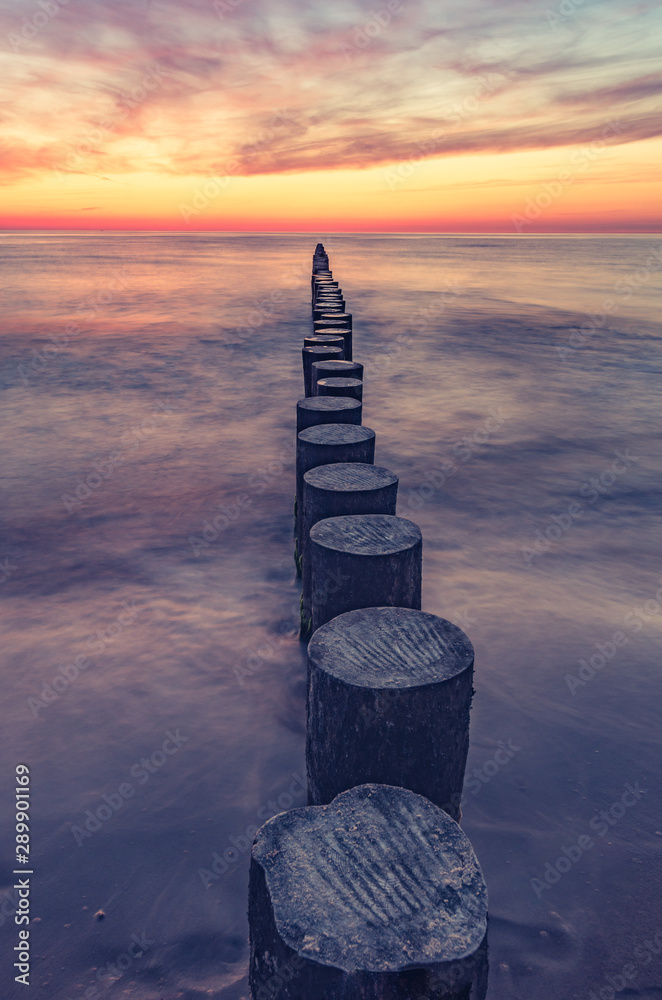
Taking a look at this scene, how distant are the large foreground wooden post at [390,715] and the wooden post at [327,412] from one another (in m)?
2.64

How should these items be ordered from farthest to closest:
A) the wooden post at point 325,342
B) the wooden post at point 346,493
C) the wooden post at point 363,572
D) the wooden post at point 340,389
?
the wooden post at point 325,342, the wooden post at point 340,389, the wooden post at point 346,493, the wooden post at point 363,572

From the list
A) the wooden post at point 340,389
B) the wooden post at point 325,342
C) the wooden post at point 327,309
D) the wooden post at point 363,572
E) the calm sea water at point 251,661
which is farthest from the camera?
the wooden post at point 327,309

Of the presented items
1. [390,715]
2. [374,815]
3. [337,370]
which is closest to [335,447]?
[337,370]

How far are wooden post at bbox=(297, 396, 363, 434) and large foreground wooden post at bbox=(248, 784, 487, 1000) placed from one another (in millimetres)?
3145

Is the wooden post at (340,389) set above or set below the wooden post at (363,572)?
above

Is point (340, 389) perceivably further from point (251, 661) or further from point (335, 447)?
point (251, 661)

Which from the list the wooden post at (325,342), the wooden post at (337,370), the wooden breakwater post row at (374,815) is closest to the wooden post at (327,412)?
the wooden post at (337,370)

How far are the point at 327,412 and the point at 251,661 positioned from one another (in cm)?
171

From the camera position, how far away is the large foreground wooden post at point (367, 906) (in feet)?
3.94

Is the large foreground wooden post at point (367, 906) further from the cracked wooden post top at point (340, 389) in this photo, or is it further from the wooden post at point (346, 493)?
the cracked wooden post top at point (340, 389)

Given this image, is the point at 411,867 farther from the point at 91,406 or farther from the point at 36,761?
the point at 91,406

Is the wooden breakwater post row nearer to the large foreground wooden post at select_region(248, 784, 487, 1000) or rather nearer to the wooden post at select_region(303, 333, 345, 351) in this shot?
the large foreground wooden post at select_region(248, 784, 487, 1000)

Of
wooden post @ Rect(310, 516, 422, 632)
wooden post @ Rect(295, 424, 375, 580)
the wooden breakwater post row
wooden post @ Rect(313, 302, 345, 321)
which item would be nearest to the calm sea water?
the wooden breakwater post row

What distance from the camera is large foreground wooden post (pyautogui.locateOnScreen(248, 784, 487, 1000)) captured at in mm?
1200
